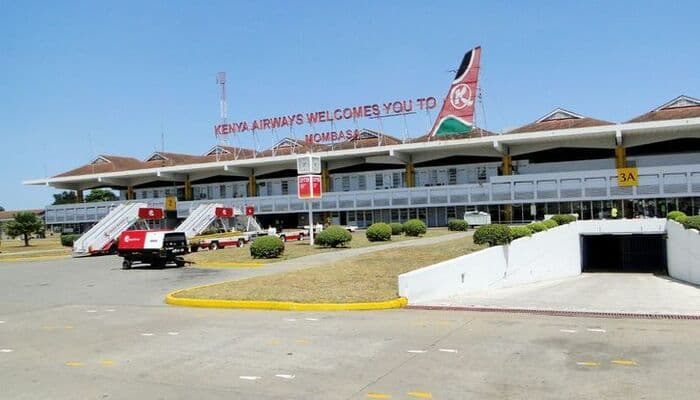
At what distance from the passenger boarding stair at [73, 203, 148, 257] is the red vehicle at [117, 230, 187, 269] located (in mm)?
13095

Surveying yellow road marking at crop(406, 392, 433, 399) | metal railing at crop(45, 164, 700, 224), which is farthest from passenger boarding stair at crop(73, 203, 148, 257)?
yellow road marking at crop(406, 392, 433, 399)

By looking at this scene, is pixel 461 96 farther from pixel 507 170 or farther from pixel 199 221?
pixel 199 221

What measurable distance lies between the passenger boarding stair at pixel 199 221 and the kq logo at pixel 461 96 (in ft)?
78.1

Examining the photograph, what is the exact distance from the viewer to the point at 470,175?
56531 mm

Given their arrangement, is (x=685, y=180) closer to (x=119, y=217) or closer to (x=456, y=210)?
(x=456, y=210)

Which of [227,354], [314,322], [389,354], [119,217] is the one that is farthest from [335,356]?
[119,217]

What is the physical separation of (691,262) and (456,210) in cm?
3162

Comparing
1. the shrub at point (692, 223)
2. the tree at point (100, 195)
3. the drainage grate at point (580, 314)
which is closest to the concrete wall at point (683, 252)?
the shrub at point (692, 223)

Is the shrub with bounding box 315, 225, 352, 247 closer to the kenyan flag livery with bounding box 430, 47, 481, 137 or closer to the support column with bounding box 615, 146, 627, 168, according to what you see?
the kenyan flag livery with bounding box 430, 47, 481, 137

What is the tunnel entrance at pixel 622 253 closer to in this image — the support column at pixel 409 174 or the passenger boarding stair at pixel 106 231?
the support column at pixel 409 174

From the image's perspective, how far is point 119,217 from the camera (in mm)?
40812

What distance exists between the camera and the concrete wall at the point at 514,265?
14758 mm

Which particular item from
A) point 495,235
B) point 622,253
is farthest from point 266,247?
point 622,253

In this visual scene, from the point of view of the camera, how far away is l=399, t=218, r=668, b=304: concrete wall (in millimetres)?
14758
